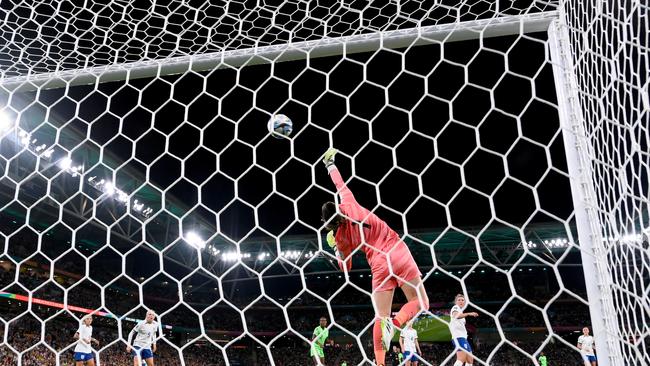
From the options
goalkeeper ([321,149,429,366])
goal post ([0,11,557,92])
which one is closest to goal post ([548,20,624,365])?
goal post ([0,11,557,92])

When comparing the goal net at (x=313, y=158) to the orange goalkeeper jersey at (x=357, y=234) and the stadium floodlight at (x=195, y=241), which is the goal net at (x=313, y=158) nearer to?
the stadium floodlight at (x=195, y=241)

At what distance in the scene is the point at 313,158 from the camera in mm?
5312

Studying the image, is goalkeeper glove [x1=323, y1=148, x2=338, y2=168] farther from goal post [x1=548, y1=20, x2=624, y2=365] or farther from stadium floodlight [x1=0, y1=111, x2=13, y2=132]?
stadium floodlight [x1=0, y1=111, x2=13, y2=132]

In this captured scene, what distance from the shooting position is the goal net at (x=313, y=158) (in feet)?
4.88

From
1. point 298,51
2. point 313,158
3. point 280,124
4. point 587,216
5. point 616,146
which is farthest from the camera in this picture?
point 313,158

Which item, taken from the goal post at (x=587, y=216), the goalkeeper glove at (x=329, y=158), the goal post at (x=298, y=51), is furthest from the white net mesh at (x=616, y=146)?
the goalkeeper glove at (x=329, y=158)

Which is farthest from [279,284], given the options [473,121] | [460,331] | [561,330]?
[460,331]

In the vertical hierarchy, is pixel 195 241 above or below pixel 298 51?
below

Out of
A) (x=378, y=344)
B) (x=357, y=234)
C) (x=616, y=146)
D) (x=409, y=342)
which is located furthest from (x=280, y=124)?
(x=616, y=146)

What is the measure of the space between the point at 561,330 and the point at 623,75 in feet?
64.8

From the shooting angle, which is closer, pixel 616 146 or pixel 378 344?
pixel 616 146

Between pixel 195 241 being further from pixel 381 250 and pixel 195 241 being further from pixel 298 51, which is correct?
pixel 298 51

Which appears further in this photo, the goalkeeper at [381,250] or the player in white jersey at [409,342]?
the goalkeeper at [381,250]

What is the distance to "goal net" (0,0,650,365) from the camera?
1488mm
